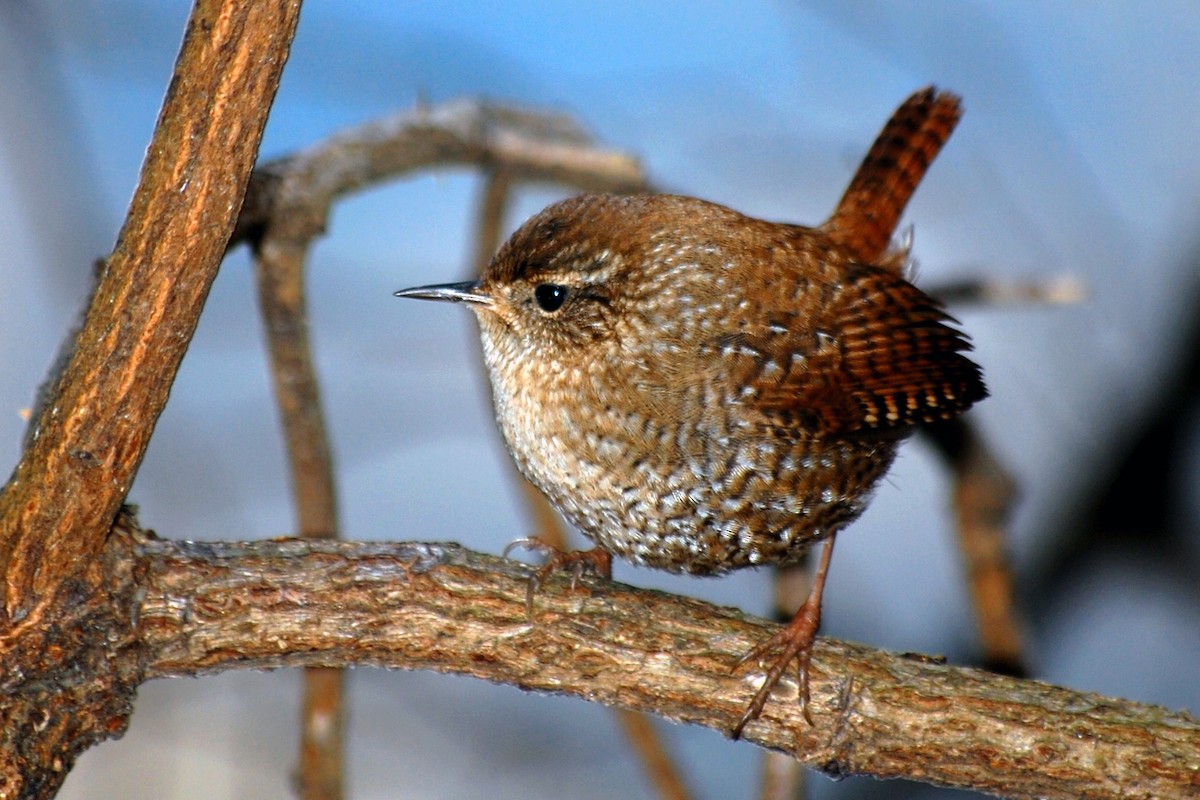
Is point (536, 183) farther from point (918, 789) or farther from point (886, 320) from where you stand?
point (918, 789)

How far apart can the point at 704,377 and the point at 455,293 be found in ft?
2.15

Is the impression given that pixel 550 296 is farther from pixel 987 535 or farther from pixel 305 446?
pixel 987 535

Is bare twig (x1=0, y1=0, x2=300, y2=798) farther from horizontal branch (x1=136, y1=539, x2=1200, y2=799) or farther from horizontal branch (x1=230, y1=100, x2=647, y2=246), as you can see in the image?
horizontal branch (x1=230, y1=100, x2=647, y2=246)

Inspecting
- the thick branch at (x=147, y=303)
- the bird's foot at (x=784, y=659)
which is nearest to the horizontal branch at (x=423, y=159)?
the thick branch at (x=147, y=303)

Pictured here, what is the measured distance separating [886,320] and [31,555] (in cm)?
196

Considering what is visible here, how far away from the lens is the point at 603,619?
2521 mm

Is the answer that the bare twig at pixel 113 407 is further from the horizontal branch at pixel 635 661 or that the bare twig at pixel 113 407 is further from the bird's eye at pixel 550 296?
the bird's eye at pixel 550 296

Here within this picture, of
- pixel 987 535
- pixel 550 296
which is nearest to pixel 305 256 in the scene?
pixel 550 296

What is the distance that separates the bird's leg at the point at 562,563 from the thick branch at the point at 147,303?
840 millimetres

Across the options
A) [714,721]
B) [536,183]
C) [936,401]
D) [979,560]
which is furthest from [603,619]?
[979,560]

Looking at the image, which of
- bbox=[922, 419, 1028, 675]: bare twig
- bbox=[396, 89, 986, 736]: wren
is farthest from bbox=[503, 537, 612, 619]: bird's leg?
bbox=[922, 419, 1028, 675]: bare twig

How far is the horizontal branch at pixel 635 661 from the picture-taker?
2.39 meters

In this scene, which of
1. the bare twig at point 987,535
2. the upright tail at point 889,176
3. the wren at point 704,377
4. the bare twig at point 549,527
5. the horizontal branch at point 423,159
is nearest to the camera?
the wren at point 704,377

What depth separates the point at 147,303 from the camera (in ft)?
6.86
